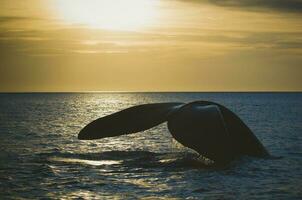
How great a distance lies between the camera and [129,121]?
18.8 m

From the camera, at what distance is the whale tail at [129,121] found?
60.4ft

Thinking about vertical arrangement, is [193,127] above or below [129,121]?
below

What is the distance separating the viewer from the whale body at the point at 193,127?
1547cm

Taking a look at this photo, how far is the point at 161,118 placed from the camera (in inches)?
720

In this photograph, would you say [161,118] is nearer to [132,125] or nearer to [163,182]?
[132,125]

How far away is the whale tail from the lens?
60.4 ft

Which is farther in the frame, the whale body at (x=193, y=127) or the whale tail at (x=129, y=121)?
the whale tail at (x=129, y=121)

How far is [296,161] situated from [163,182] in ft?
27.5

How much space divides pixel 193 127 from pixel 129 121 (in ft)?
10.3

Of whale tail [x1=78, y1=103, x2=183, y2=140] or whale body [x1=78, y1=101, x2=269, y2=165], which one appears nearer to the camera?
whale body [x1=78, y1=101, x2=269, y2=165]

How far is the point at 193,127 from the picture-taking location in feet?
53.3

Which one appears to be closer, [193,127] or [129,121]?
[193,127]

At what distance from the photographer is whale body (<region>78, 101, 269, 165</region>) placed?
15469mm

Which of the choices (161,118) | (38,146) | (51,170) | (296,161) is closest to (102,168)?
(51,170)
